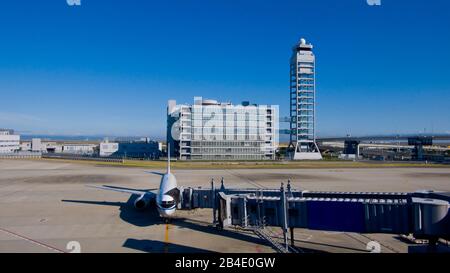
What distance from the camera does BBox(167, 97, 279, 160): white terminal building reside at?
136250 mm

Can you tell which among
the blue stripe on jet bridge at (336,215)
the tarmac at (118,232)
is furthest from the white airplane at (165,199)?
the blue stripe on jet bridge at (336,215)

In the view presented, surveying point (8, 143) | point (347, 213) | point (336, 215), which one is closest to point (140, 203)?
point (336, 215)

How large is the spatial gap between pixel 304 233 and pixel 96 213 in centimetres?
2396

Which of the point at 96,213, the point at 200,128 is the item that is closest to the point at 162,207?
the point at 96,213

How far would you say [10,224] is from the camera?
30875 mm

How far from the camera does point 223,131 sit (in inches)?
5492

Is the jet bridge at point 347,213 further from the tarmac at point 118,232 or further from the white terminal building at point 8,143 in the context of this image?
the white terminal building at point 8,143

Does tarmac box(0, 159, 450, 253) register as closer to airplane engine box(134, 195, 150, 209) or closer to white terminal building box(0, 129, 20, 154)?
airplane engine box(134, 195, 150, 209)

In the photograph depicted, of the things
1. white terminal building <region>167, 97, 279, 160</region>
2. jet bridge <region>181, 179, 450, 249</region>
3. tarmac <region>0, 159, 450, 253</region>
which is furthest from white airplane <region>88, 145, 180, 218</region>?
white terminal building <region>167, 97, 279, 160</region>

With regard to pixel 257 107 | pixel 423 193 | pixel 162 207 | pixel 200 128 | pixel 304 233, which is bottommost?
pixel 304 233

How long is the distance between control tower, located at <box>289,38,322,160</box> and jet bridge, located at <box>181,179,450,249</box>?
4846 inches

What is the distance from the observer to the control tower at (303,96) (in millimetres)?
146625
